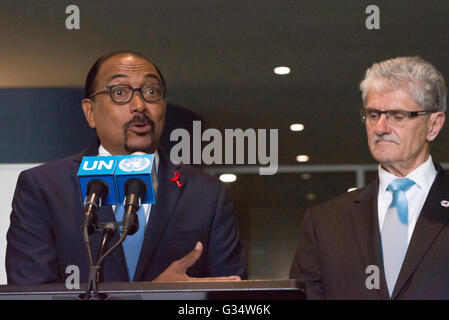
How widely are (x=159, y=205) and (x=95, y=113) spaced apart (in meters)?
0.60

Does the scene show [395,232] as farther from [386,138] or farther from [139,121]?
[139,121]

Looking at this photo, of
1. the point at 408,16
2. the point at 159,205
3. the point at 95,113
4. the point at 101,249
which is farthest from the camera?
the point at 408,16

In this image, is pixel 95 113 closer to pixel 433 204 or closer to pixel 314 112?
pixel 314 112

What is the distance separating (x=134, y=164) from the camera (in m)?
2.06

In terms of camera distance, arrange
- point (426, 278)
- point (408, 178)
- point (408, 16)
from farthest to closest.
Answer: point (408, 16), point (408, 178), point (426, 278)

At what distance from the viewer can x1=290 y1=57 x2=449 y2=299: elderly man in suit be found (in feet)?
9.31

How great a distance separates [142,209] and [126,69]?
631 millimetres

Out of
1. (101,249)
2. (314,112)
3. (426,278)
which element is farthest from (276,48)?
(101,249)

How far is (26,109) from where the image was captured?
399 cm

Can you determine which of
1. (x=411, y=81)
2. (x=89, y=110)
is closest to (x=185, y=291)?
(x=411, y=81)

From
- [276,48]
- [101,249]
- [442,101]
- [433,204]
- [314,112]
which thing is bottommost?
[101,249]

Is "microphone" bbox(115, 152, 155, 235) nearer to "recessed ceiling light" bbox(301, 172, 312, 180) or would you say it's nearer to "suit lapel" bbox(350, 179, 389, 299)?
"suit lapel" bbox(350, 179, 389, 299)

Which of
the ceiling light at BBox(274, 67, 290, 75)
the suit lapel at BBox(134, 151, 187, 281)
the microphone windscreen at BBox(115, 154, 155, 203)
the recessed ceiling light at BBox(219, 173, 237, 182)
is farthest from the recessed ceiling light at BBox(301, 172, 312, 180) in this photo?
the microphone windscreen at BBox(115, 154, 155, 203)

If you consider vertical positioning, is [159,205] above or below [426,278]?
above
